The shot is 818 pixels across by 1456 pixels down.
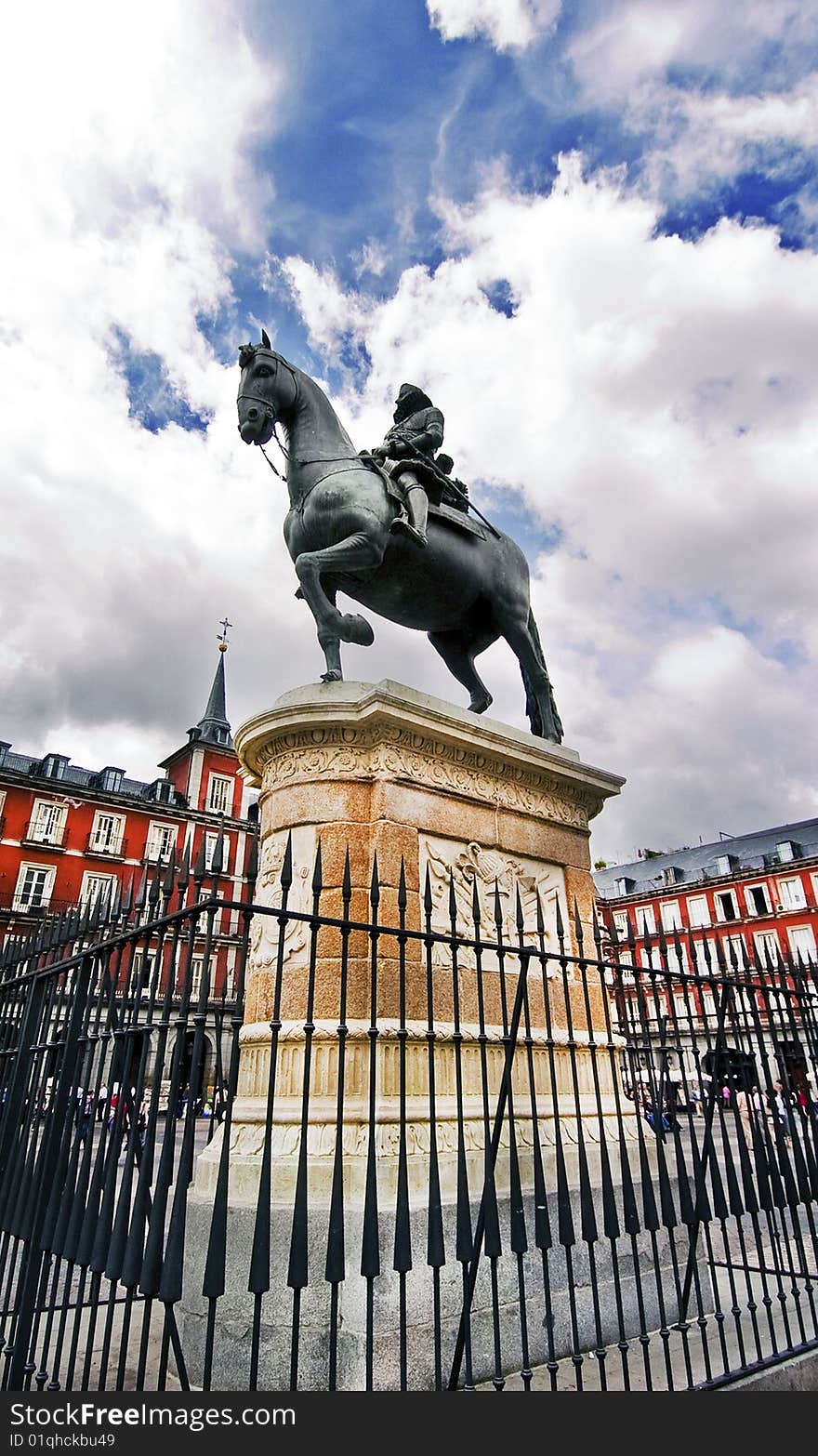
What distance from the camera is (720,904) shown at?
45469mm

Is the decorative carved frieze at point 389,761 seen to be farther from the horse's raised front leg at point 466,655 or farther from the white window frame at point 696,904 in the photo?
the white window frame at point 696,904

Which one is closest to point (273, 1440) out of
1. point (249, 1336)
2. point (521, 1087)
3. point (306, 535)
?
point (249, 1336)

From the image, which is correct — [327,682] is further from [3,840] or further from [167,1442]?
[3,840]

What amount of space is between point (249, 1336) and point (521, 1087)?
2030 millimetres

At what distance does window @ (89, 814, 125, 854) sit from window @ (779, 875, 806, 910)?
34156 millimetres

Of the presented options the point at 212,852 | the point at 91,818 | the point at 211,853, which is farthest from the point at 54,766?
the point at 212,852

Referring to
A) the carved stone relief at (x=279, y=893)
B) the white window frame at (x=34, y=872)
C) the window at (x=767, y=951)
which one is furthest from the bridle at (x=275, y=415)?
the white window frame at (x=34, y=872)

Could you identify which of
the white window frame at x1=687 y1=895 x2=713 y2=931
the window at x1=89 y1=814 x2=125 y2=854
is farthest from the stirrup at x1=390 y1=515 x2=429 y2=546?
the white window frame at x1=687 y1=895 x2=713 y2=931

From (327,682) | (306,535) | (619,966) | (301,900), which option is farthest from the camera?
(306,535)

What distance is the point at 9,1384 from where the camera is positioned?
301cm

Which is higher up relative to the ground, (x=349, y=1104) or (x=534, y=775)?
(x=534, y=775)

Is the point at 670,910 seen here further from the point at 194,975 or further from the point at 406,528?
the point at 406,528

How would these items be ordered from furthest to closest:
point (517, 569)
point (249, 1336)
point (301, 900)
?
point (517, 569), point (301, 900), point (249, 1336)

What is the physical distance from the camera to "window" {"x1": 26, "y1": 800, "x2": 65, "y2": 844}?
34812 mm
